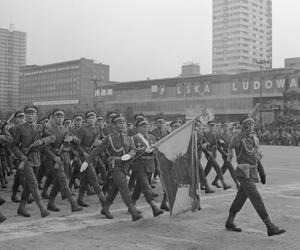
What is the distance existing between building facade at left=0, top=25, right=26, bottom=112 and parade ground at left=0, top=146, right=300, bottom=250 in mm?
71044

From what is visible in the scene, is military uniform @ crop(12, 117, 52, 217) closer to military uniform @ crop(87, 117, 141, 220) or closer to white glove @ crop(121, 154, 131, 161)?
military uniform @ crop(87, 117, 141, 220)

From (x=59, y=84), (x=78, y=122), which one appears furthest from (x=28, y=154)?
(x=59, y=84)

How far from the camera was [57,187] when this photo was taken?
30.3 ft

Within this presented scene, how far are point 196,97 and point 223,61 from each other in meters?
46.1

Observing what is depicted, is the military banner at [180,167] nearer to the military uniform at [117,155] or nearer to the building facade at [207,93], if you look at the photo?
the military uniform at [117,155]

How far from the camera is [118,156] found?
834 cm

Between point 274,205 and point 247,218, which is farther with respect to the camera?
point 274,205

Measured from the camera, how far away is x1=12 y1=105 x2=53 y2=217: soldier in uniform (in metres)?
8.35

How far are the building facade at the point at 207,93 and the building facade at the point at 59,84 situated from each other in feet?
19.4

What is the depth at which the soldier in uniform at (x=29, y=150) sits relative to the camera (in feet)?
27.4

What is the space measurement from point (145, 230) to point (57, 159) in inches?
85.1

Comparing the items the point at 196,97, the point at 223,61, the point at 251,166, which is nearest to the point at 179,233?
the point at 251,166

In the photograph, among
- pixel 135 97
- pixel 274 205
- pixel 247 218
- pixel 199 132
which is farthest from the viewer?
pixel 135 97

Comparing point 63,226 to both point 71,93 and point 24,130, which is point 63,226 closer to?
point 24,130
